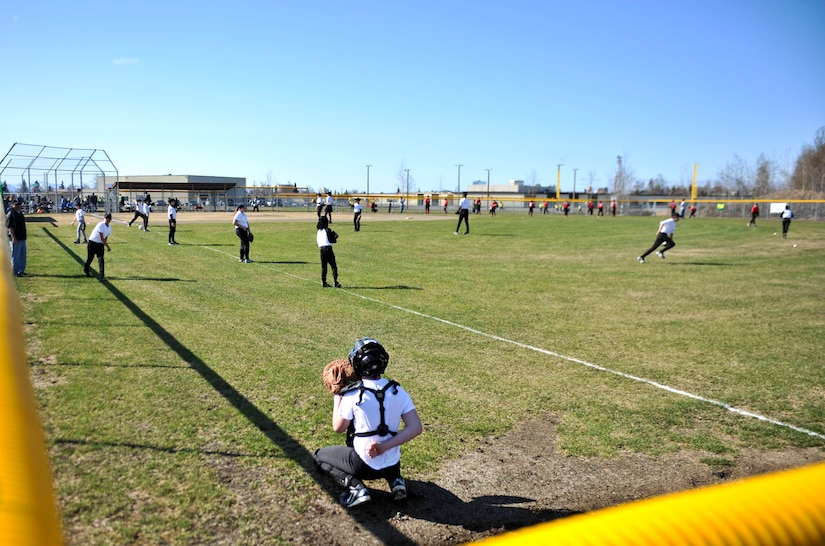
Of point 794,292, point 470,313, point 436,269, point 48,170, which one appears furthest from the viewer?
point 48,170

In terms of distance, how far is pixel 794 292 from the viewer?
16.0 metres

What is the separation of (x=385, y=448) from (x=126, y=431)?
2989 mm

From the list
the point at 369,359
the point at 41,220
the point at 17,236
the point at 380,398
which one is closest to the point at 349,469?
the point at 380,398

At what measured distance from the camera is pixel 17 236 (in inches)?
600

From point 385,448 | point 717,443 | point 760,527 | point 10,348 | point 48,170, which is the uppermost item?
point 48,170

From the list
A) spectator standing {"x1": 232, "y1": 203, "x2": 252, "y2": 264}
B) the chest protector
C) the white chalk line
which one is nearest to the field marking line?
the white chalk line

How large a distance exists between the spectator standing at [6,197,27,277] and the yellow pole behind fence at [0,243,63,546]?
52.8 feet

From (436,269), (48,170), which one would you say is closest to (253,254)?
(436,269)

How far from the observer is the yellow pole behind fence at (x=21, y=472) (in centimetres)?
108

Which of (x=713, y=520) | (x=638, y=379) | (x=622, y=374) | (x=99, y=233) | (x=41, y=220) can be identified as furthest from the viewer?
(x=41, y=220)

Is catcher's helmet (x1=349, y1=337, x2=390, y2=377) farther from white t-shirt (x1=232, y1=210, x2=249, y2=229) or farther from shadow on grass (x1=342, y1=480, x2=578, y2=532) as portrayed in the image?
white t-shirt (x1=232, y1=210, x2=249, y2=229)

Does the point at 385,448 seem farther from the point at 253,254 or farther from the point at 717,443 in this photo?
the point at 253,254

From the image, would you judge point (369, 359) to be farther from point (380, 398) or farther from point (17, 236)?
point (17, 236)

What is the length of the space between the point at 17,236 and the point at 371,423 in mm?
14464
